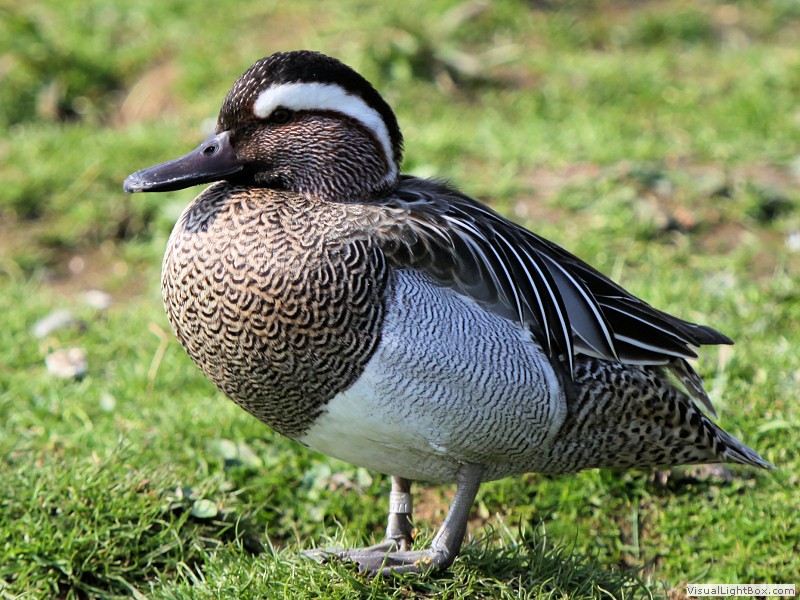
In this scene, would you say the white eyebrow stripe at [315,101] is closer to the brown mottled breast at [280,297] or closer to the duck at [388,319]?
the duck at [388,319]

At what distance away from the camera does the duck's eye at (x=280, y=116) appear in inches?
113

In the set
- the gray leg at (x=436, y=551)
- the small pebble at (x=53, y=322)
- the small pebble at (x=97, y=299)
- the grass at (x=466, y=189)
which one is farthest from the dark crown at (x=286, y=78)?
the small pebble at (x=97, y=299)

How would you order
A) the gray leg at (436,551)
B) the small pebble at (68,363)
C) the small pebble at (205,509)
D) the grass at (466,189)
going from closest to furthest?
1. the gray leg at (436,551)
2. the grass at (466,189)
3. the small pebble at (205,509)
4. the small pebble at (68,363)

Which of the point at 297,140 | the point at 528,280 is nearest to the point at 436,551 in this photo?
the point at 528,280

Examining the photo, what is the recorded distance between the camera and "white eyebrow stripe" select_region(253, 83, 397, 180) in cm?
284

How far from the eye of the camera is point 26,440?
3.62m

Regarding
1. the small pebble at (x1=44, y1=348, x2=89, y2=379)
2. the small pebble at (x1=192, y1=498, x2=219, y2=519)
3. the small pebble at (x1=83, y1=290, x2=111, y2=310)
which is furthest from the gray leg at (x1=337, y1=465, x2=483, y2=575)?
the small pebble at (x1=83, y1=290, x2=111, y2=310)

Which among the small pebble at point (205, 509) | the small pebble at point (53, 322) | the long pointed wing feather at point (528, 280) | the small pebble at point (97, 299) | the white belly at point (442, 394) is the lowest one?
the small pebble at point (205, 509)

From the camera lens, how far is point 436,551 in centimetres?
284

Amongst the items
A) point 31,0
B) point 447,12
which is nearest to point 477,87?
point 447,12

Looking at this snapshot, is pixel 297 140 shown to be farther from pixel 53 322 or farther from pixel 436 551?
pixel 53 322

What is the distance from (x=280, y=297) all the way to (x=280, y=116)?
0.55 metres

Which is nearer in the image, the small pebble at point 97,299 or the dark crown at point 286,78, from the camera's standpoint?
the dark crown at point 286,78

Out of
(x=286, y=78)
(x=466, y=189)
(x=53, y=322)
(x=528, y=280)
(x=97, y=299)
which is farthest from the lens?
(x=466, y=189)
